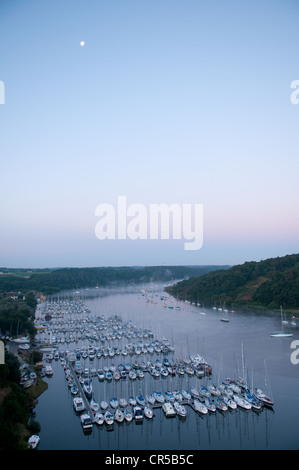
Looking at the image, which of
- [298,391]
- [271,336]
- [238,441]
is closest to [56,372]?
[238,441]

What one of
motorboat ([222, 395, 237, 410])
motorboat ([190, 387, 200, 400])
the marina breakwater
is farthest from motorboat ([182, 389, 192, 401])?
motorboat ([222, 395, 237, 410])

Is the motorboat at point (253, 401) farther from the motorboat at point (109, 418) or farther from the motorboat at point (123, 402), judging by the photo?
the motorboat at point (109, 418)

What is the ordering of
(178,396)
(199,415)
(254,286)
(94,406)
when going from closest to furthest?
(199,415), (94,406), (178,396), (254,286)

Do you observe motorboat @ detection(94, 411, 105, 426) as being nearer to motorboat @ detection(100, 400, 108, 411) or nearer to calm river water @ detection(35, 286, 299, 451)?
calm river water @ detection(35, 286, 299, 451)

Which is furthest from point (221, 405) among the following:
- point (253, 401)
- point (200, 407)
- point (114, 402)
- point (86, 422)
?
point (86, 422)

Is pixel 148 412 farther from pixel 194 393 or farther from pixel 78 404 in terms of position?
pixel 78 404

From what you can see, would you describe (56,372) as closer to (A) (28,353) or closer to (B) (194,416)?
(A) (28,353)
